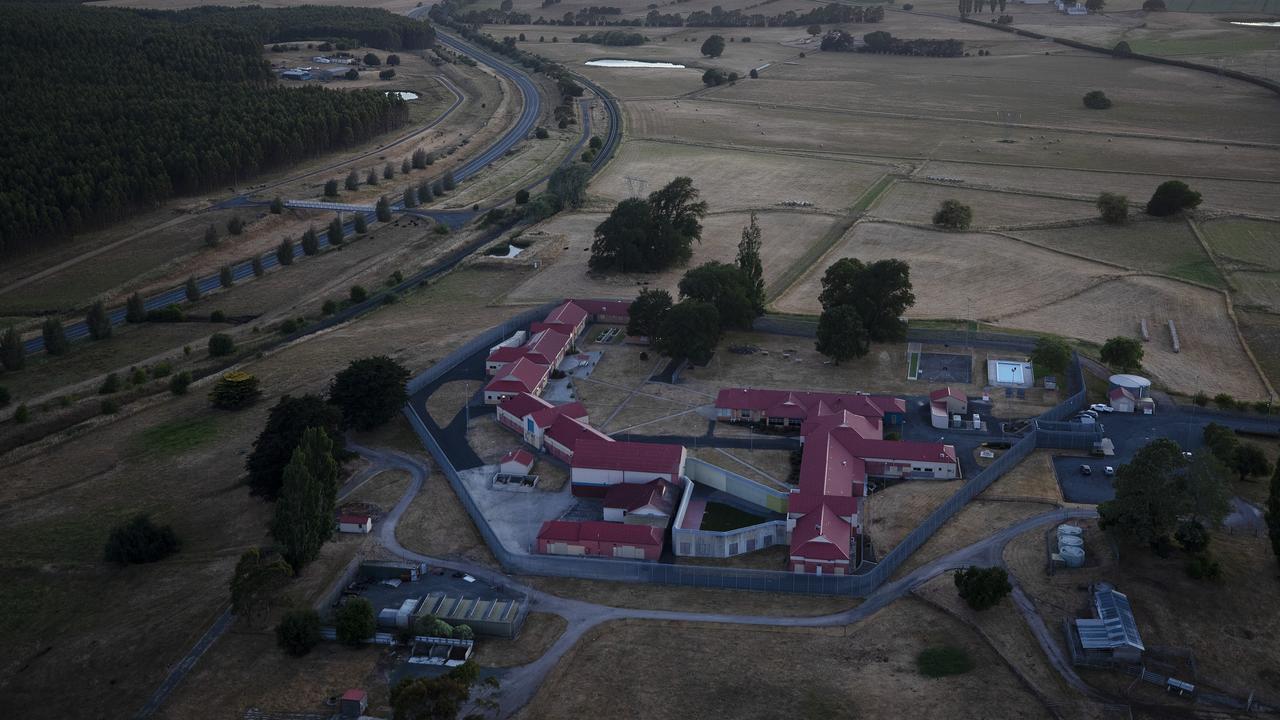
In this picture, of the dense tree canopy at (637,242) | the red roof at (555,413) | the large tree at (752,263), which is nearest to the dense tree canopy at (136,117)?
the dense tree canopy at (637,242)

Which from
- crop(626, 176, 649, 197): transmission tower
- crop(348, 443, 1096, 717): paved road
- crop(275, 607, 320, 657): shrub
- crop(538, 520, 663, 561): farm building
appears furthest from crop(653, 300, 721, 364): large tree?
crop(626, 176, 649, 197): transmission tower

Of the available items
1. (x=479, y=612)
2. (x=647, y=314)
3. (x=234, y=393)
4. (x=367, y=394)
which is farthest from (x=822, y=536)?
(x=234, y=393)

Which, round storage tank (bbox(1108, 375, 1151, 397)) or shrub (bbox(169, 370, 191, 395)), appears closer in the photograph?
→ round storage tank (bbox(1108, 375, 1151, 397))

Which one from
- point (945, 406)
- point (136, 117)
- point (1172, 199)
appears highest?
point (136, 117)

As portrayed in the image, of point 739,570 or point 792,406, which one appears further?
point 792,406

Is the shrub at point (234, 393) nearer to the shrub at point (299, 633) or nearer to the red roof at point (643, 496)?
the red roof at point (643, 496)

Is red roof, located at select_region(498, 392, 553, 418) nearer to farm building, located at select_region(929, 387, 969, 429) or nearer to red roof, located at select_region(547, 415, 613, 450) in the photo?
red roof, located at select_region(547, 415, 613, 450)

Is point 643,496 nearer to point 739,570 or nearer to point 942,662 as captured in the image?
point 739,570
